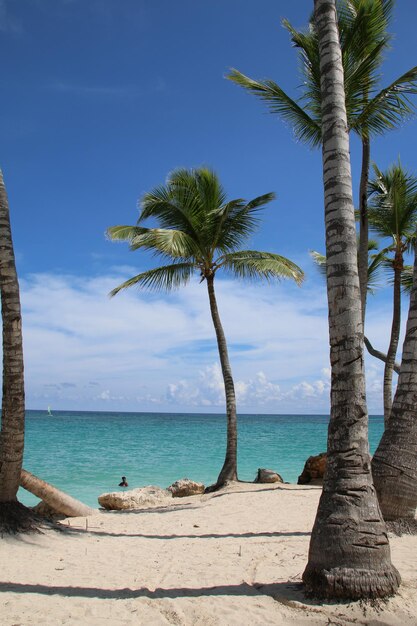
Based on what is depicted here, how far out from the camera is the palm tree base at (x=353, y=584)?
169 inches

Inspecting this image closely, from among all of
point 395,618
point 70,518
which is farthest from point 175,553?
point 70,518

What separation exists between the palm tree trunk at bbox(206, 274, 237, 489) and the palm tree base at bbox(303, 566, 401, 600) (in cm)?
1019

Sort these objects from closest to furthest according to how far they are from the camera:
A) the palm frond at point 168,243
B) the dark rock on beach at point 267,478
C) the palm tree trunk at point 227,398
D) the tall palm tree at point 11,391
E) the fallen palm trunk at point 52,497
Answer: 1. the tall palm tree at point 11,391
2. the fallen palm trunk at point 52,497
3. the palm frond at point 168,243
4. the palm tree trunk at point 227,398
5. the dark rock on beach at point 267,478

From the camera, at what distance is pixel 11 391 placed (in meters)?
7.21

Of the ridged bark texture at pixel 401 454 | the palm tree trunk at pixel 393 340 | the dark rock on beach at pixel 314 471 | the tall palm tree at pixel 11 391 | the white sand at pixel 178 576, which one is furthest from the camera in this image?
the palm tree trunk at pixel 393 340

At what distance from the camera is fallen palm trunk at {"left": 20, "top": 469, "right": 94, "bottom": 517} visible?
9.38 meters

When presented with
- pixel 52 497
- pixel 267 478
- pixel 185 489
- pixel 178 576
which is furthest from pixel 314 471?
pixel 178 576

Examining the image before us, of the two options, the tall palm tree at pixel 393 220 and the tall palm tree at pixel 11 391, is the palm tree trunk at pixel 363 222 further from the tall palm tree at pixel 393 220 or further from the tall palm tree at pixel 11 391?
the tall palm tree at pixel 11 391

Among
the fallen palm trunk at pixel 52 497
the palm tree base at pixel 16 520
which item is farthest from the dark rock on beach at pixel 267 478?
the palm tree base at pixel 16 520

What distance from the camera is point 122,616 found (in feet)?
14.2

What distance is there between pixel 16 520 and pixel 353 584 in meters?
4.77

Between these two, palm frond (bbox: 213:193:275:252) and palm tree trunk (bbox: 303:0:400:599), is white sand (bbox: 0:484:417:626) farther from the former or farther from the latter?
palm frond (bbox: 213:193:275:252)

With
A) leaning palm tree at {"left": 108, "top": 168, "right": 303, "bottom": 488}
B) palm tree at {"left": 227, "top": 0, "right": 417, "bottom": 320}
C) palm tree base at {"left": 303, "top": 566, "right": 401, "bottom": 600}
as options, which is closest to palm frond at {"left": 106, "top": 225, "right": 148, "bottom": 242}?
leaning palm tree at {"left": 108, "top": 168, "right": 303, "bottom": 488}

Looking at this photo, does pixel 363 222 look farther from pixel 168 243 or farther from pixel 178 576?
pixel 178 576
